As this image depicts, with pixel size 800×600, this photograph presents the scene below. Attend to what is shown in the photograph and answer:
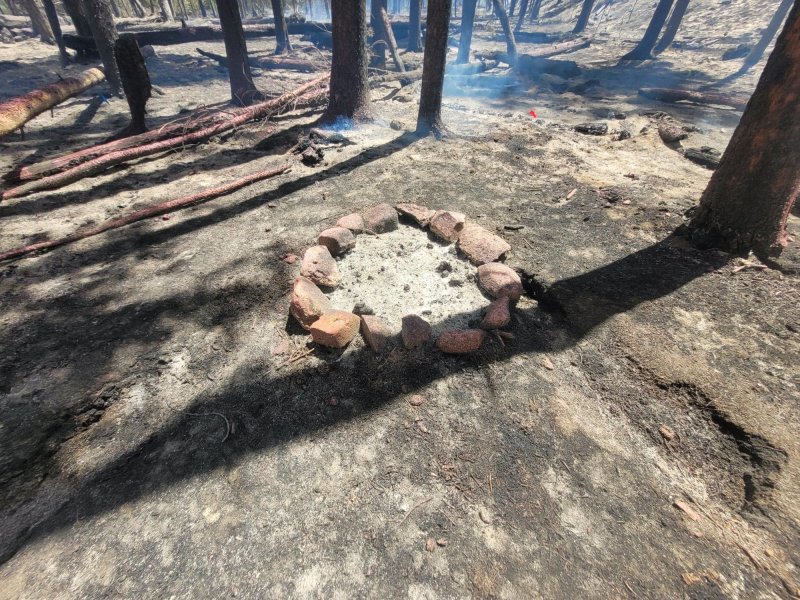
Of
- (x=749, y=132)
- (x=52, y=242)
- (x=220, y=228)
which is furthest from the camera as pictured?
(x=220, y=228)

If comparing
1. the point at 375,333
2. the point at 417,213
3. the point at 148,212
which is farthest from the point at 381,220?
the point at 148,212

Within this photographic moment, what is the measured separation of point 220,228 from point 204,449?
8.91 ft

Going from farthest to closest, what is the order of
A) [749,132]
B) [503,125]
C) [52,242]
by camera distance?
[503,125] < [52,242] < [749,132]

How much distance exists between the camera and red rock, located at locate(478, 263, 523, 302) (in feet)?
9.55

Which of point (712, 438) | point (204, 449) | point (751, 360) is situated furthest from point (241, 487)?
point (751, 360)

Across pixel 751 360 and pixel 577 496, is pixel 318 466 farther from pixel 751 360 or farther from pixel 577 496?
pixel 751 360

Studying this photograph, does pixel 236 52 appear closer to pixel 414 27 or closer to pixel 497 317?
pixel 497 317

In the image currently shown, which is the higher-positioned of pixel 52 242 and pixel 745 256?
pixel 745 256

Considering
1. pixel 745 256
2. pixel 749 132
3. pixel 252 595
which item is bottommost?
pixel 252 595

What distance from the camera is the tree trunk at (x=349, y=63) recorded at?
5.95 m

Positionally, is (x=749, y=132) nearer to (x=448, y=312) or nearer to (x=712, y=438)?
(x=712, y=438)

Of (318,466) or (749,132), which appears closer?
(318,466)

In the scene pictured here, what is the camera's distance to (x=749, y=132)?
304 centimetres

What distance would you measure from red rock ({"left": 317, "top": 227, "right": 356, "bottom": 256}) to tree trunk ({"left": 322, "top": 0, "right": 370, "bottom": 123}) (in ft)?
15.1
